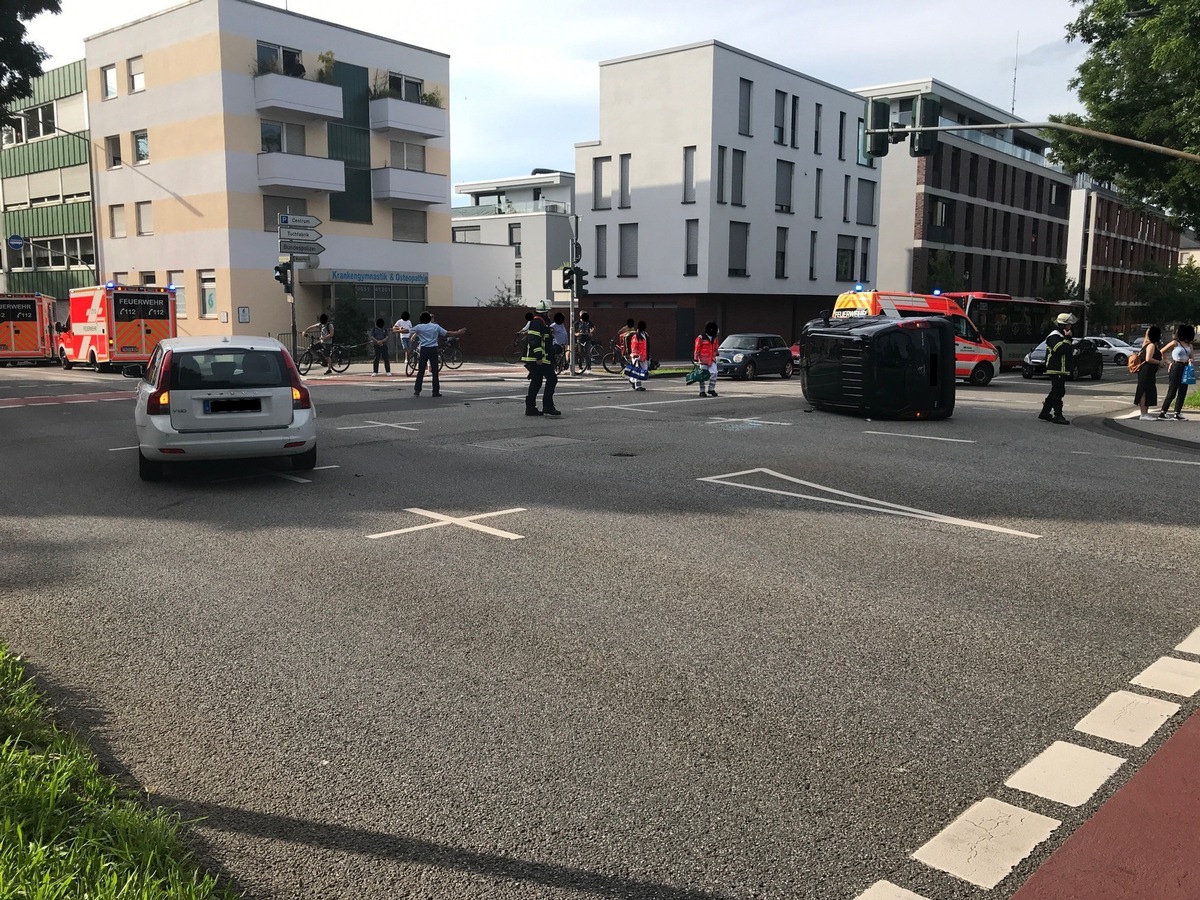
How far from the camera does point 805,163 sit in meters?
49.0

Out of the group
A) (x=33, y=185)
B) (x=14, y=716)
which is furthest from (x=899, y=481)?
(x=33, y=185)

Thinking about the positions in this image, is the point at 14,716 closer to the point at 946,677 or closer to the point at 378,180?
the point at 946,677

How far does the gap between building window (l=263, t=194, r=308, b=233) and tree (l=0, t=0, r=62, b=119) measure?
11.9 metres

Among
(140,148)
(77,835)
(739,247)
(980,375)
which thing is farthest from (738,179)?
(77,835)

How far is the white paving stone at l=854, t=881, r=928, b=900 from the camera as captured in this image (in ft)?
10.4

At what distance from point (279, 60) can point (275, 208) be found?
5437mm

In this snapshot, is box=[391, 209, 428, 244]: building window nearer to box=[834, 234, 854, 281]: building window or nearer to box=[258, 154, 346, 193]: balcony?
box=[258, 154, 346, 193]: balcony

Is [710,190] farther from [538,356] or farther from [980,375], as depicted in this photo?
[538,356]

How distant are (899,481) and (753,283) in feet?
121

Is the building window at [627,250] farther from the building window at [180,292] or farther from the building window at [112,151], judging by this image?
the building window at [112,151]

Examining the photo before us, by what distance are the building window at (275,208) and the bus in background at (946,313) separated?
68.4ft

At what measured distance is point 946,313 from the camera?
3247 cm

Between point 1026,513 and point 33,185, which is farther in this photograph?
point 33,185

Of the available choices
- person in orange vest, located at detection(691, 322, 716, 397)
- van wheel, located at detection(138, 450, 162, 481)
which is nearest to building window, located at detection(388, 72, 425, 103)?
person in orange vest, located at detection(691, 322, 716, 397)
